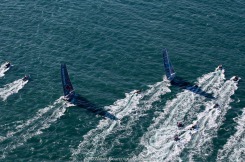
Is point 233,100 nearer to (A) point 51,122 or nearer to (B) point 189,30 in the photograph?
(B) point 189,30

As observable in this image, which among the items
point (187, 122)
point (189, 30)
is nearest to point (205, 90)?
point (187, 122)

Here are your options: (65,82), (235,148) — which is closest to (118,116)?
(65,82)

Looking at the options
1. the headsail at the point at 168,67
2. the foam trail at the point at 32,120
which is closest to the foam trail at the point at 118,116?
the headsail at the point at 168,67

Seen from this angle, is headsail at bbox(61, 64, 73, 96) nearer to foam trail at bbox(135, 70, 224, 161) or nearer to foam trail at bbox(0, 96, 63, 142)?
foam trail at bbox(0, 96, 63, 142)

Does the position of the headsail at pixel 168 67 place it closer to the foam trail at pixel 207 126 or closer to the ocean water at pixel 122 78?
Result: the ocean water at pixel 122 78

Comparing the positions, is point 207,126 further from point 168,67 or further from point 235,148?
point 168,67

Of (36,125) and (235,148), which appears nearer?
(235,148)
